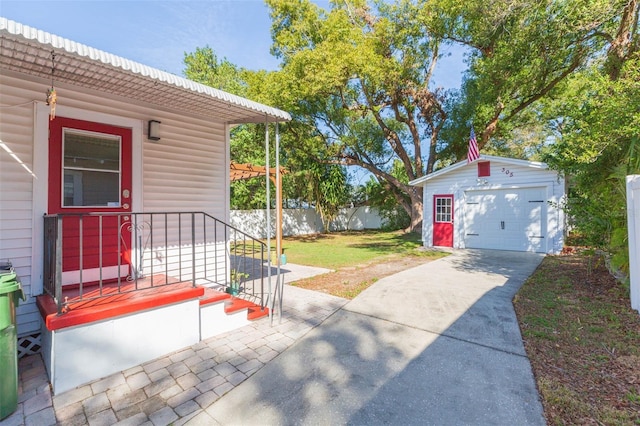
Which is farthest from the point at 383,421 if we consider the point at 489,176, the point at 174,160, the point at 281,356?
the point at 489,176

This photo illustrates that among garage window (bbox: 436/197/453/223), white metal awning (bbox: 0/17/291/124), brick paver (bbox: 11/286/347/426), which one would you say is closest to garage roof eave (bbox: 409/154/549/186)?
garage window (bbox: 436/197/453/223)

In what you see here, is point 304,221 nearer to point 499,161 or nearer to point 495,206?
point 495,206

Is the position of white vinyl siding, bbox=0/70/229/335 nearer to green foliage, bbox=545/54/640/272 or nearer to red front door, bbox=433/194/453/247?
green foliage, bbox=545/54/640/272

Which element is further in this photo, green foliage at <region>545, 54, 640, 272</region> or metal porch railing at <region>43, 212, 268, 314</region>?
green foliage at <region>545, 54, 640, 272</region>

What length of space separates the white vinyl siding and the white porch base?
3.10 ft

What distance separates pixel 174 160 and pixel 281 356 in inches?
125

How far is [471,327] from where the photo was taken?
3.74 m

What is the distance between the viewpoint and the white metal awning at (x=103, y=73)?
2222 millimetres

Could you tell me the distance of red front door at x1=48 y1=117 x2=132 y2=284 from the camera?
3.44 m

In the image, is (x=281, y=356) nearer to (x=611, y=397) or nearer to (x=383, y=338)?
(x=383, y=338)

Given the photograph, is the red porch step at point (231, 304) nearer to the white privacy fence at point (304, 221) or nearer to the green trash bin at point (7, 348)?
the green trash bin at point (7, 348)

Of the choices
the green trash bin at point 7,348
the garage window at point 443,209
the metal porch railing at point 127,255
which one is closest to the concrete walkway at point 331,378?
the green trash bin at point 7,348

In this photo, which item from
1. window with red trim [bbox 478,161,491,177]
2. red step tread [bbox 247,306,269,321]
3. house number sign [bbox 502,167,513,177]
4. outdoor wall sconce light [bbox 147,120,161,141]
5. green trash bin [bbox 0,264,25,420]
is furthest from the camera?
window with red trim [bbox 478,161,491,177]

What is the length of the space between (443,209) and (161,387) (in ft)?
35.9
